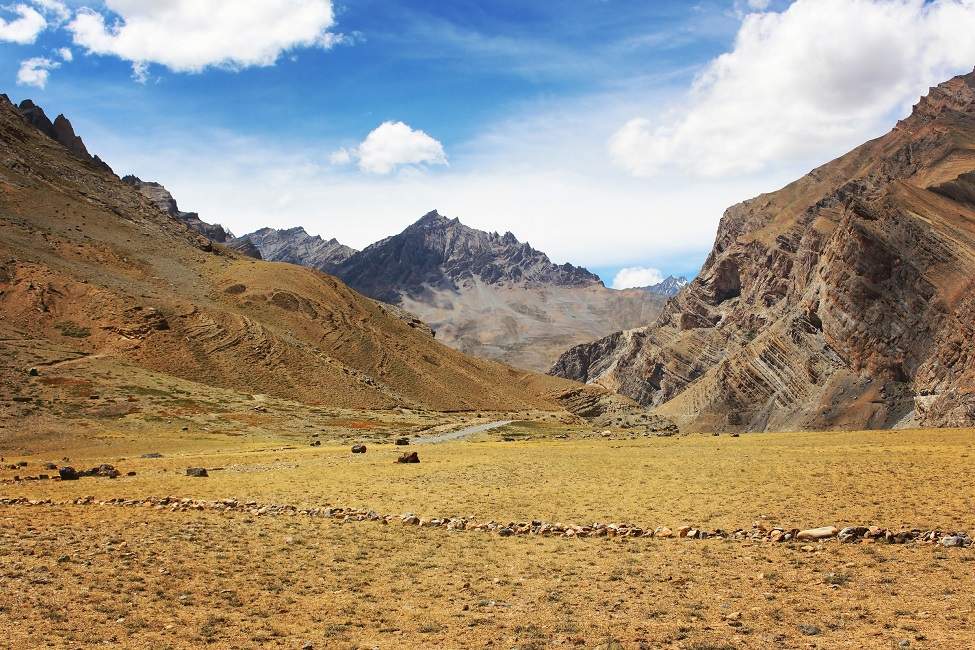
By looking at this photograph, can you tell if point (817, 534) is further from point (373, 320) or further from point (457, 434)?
point (373, 320)

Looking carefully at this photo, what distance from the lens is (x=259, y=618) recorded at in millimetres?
14406

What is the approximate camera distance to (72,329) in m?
104

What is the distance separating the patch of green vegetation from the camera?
337ft

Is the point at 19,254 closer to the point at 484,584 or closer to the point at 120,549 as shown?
the point at 120,549

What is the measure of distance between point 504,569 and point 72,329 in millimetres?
106561

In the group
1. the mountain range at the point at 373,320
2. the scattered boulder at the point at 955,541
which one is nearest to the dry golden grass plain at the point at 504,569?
the scattered boulder at the point at 955,541

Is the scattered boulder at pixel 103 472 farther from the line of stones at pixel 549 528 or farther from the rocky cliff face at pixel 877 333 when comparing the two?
the rocky cliff face at pixel 877 333

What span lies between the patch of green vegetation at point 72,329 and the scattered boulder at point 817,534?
357ft

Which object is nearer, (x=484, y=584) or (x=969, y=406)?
(x=484, y=584)

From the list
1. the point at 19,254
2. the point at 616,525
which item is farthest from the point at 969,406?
the point at 19,254

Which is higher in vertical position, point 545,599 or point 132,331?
point 132,331

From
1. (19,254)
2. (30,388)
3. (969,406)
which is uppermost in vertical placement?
(19,254)

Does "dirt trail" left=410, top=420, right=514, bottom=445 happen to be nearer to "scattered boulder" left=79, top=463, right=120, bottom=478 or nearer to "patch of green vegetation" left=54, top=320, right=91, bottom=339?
"scattered boulder" left=79, top=463, right=120, bottom=478

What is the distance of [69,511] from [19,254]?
108 metres
